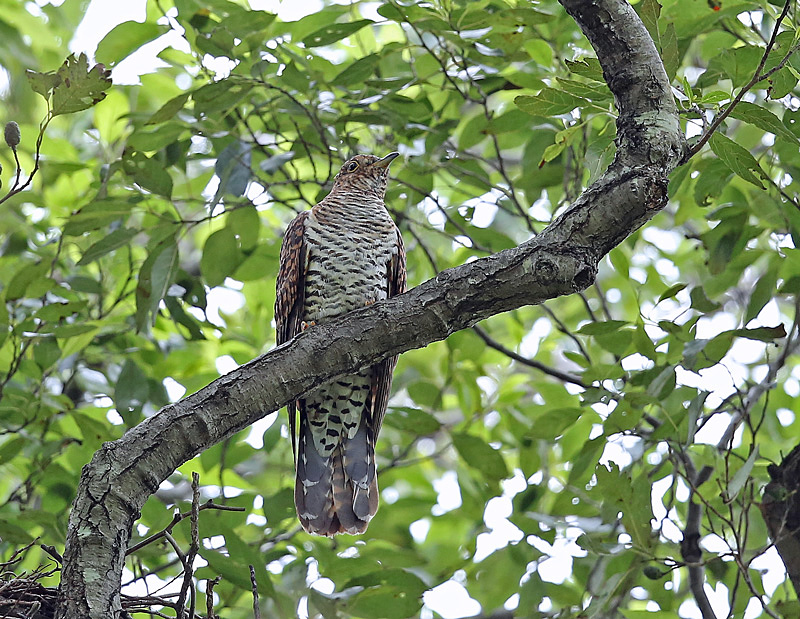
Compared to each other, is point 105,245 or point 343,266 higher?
point 105,245

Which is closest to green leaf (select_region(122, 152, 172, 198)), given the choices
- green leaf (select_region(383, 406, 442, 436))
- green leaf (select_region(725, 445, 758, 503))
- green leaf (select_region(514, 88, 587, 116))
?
green leaf (select_region(383, 406, 442, 436))

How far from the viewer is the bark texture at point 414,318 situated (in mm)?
2270

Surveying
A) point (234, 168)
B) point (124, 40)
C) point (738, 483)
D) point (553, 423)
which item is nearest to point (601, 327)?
point (553, 423)

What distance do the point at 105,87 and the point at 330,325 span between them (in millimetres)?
881

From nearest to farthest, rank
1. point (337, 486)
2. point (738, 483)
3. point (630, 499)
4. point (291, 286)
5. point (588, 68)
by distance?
1. point (588, 68)
2. point (738, 483)
3. point (630, 499)
4. point (337, 486)
5. point (291, 286)

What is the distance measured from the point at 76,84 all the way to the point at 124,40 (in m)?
1.29

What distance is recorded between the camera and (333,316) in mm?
4000

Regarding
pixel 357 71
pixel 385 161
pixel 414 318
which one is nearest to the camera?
pixel 414 318

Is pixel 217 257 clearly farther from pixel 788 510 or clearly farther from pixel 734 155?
pixel 788 510

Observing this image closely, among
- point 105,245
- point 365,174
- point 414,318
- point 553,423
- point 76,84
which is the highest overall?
point 365,174

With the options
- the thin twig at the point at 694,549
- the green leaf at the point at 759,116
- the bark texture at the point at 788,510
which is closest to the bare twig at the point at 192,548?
the green leaf at the point at 759,116

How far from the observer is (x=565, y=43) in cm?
406

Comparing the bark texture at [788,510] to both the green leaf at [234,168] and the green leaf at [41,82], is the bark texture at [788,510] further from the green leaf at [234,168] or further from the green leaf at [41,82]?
the green leaf at [41,82]

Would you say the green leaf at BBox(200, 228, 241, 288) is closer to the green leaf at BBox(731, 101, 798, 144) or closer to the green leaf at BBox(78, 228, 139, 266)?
the green leaf at BBox(78, 228, 139, 266)
